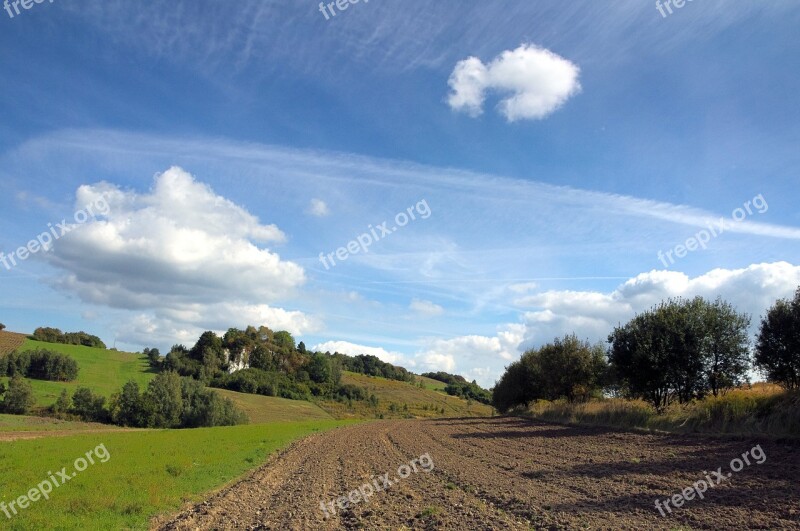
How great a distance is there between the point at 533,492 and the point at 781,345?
65.4 feet

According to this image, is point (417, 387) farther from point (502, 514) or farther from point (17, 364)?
point (502, 514)

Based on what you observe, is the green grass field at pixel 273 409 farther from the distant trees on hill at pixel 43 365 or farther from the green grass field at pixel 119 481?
the green grass field at pixel 119 481

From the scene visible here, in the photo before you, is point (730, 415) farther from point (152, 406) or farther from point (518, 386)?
point (152, 406)

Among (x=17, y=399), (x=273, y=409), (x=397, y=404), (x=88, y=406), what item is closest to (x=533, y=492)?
(x=88, y=406)

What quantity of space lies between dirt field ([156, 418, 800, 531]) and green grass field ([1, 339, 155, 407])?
75.8 metres

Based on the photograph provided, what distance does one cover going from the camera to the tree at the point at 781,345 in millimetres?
24188

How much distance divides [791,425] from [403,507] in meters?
16.0

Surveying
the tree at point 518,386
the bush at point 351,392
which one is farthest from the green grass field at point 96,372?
the tree at point 518,386

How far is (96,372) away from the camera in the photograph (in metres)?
96.8

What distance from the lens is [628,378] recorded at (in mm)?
36656

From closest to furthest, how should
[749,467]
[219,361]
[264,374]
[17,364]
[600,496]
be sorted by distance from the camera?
[600,496] → [749,467] → [17,364] → [264,374] → [219,361]

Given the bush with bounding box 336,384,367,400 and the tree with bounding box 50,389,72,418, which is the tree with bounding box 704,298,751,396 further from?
the bush with bounding box 336,384,367,400

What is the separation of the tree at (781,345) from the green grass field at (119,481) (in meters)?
26.0

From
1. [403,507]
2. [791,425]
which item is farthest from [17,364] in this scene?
[791,425]
